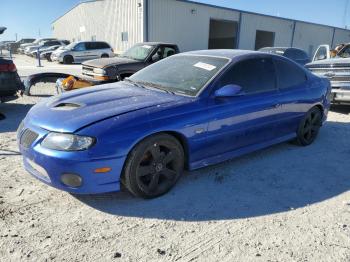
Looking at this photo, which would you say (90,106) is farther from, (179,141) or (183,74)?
(183,74)

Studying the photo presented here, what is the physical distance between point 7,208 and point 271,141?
135 inches

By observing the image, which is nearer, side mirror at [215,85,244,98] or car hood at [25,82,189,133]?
car hood at [25,82,189,133]

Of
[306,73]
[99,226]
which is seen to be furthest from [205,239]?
[306,73]

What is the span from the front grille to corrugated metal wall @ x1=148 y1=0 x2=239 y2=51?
22946 mm

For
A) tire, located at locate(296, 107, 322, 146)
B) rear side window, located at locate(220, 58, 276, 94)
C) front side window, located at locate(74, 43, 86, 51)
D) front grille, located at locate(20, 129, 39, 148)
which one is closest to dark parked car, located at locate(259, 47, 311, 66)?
tire, located at locate(296, 107, 322, 146)

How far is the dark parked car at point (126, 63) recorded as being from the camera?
9273 millimetres

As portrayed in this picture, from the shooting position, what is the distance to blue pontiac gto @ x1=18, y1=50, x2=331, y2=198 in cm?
330

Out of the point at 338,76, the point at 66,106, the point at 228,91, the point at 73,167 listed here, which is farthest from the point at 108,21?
the point at 73,167

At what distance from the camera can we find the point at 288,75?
529 cm

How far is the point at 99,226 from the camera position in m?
3.24

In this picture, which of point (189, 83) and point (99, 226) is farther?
point (189, 83)

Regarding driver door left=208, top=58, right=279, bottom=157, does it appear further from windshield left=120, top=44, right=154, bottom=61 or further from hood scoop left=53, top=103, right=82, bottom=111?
windshield left=120, top=44, right=154, bottom=61

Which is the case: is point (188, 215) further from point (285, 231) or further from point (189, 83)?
point (189, 83)

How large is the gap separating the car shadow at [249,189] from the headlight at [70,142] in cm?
71
